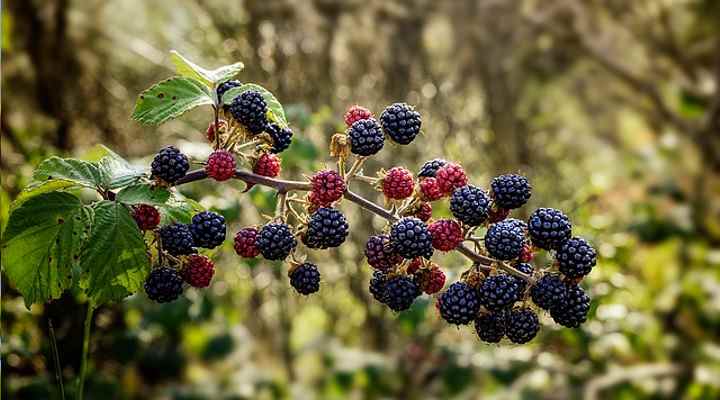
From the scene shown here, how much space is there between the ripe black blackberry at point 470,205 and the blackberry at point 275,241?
0.16 meters

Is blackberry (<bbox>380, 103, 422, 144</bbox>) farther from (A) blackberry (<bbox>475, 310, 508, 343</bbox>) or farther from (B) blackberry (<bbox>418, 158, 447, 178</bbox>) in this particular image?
(A) blackberry (<bbox>475, 310, 508, 343</bbox>)

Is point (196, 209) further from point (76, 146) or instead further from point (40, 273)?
point (76, 146)

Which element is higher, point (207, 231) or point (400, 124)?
point (400, 124)

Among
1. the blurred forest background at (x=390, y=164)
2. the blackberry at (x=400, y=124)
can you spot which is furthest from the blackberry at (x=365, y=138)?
the blurred forest background at (x=390, y=164)

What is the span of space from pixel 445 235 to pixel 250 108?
232 mm

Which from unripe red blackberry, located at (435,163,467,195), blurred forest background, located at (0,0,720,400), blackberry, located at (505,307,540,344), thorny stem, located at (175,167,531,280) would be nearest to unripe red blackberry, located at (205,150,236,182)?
thorny stem, located at (175,167,531,280)

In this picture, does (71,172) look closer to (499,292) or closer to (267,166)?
(267,166)

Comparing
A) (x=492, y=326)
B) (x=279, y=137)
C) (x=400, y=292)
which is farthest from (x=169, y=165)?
(x=492, y=326)

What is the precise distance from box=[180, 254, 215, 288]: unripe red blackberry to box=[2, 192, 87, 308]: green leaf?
4.3 inches

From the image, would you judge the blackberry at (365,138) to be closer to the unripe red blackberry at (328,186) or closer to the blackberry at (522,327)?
the unripe red blackberry at (328,186)

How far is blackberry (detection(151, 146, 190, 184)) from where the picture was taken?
75cm

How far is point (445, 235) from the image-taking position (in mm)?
782

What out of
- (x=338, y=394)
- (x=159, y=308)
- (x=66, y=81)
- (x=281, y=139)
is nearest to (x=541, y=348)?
(x=338, y=394)

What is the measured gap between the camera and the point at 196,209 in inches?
32.6
